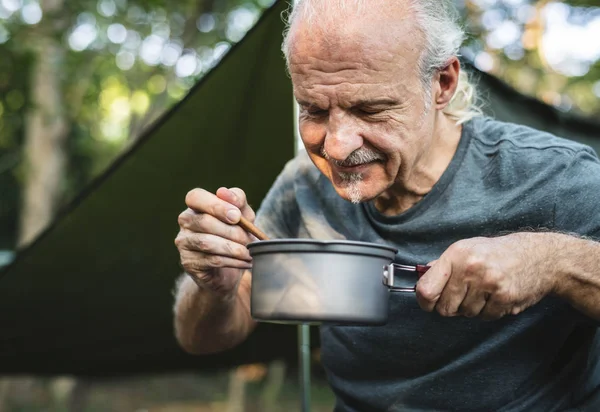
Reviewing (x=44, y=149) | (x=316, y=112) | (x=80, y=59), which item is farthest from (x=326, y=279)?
(x=80, y=59)

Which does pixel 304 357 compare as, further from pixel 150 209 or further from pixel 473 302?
pixel 473 302

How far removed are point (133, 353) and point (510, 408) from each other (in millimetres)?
2354

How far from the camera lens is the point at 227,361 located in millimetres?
3904

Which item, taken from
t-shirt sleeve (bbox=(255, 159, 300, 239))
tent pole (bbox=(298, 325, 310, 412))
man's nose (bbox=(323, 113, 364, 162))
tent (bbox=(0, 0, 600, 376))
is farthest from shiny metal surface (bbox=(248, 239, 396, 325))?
tent pole (bbox=(298, 325, 310, 412))

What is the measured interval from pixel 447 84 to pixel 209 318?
983mm

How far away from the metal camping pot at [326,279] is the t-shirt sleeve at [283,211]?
881 millimetres

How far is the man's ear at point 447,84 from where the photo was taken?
200 centimetres

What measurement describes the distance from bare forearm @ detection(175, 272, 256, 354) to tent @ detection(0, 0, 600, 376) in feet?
Result: 2.76

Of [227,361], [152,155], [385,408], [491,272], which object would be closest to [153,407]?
[227,361]

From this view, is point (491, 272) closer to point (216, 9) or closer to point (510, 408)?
point (510, 408)

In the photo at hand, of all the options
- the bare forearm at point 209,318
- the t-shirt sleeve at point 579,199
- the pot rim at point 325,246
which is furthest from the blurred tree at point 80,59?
the pot rim at point 325,246

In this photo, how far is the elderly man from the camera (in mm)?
1764

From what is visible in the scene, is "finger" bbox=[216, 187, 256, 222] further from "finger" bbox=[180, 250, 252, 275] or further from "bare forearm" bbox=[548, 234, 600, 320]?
"bare forearm" bbox=[548, 234, 600, 320]

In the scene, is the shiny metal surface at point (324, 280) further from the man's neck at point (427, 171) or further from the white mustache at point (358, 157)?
the man's neck at point (427, 171)
